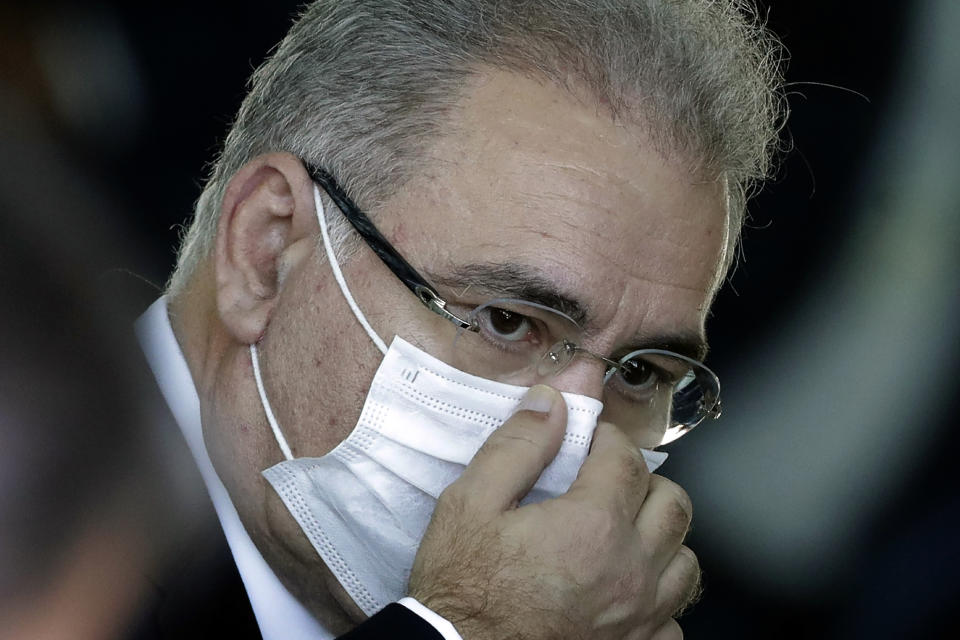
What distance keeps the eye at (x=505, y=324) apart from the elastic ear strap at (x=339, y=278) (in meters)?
0.20

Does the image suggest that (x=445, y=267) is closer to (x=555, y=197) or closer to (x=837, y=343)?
(x=555, y=197)

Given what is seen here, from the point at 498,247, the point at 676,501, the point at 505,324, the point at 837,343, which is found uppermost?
the point at 498,247

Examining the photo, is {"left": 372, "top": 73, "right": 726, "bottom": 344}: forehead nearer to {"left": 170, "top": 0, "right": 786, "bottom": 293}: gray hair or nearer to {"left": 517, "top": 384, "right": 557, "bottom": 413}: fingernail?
{"left": 170, "top": 0, "right": 786, "bottom": 293}: gray hair

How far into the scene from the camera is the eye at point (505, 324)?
2.05 meters

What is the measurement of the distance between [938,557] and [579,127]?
2042mm

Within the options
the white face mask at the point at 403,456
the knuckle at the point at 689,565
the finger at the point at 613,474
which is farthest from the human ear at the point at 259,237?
the knuckle at the point at 689,565

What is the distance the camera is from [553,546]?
178cm

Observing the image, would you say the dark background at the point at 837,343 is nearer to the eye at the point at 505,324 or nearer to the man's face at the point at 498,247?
the man's face at the point at 498,247

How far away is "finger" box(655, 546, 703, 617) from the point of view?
6.52 ft

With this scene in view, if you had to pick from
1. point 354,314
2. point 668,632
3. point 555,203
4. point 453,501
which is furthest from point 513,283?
point 668,632

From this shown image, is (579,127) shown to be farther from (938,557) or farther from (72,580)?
(938,557)

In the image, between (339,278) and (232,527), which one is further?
(232,527)

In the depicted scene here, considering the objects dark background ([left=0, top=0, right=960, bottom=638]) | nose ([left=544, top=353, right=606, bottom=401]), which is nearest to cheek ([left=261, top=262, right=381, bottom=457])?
nose ([left=544, top=353, right=606, bottom=401])

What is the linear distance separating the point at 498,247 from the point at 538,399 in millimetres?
289
